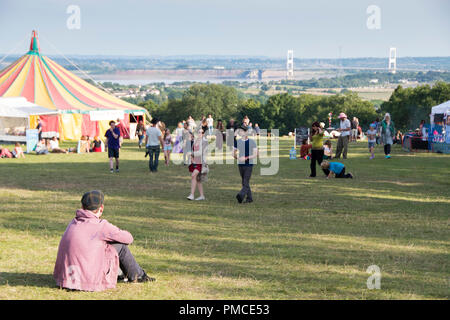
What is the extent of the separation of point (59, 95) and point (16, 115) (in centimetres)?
558

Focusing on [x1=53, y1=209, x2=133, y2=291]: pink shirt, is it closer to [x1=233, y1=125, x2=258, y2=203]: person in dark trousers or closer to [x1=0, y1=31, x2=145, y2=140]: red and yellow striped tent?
[x1=233, y1=125, x2=258, y2=203]: person in dark trousers

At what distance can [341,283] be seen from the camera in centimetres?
688

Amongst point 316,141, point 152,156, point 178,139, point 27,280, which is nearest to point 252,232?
point 27,280

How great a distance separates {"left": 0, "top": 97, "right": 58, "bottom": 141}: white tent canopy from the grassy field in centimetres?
1347

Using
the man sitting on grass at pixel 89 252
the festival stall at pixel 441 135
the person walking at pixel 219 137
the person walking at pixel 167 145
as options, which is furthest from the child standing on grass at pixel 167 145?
the man sitting on grass at pixel 89 252

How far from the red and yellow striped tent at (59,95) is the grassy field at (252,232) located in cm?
1760

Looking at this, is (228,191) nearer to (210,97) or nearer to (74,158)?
(74,158)

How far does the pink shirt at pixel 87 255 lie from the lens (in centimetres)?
639

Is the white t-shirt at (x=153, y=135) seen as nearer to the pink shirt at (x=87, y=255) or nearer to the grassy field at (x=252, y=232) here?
the grassy field at (x=252, y=232)

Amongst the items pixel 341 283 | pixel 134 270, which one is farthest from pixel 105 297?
pixel 341 283
